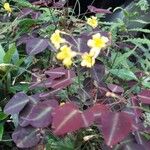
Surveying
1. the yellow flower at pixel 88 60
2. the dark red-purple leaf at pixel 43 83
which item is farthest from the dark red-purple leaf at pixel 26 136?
the yellow flower at pixel 88 60

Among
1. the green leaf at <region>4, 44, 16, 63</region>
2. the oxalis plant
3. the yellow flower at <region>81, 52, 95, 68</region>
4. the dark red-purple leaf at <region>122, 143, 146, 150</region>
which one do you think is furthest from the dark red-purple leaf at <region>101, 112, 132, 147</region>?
the green leaf at <region>4, 44, 16, 63</region>

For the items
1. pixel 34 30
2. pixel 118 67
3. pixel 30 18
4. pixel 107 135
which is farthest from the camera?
pixel 30 18

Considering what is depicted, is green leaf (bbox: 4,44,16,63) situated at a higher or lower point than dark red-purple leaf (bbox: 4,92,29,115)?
lower

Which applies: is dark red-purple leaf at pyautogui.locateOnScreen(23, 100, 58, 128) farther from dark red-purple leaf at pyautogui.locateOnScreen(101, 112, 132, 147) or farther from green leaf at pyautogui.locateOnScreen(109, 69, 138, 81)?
green leaf at pyautogui.locateOnScreen(109, 69, 138, 81)

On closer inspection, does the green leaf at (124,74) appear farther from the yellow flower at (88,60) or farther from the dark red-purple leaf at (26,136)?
the dark red-purple leaf at (26,136)

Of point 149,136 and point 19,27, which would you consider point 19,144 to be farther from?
point 19,27

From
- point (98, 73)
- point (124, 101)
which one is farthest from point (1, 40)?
point (124, 101)

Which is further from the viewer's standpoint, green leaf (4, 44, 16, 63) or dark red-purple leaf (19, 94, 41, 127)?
green leaf (4, 44, 16, 63)

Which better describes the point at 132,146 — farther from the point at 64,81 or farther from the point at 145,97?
the point at 64,81
